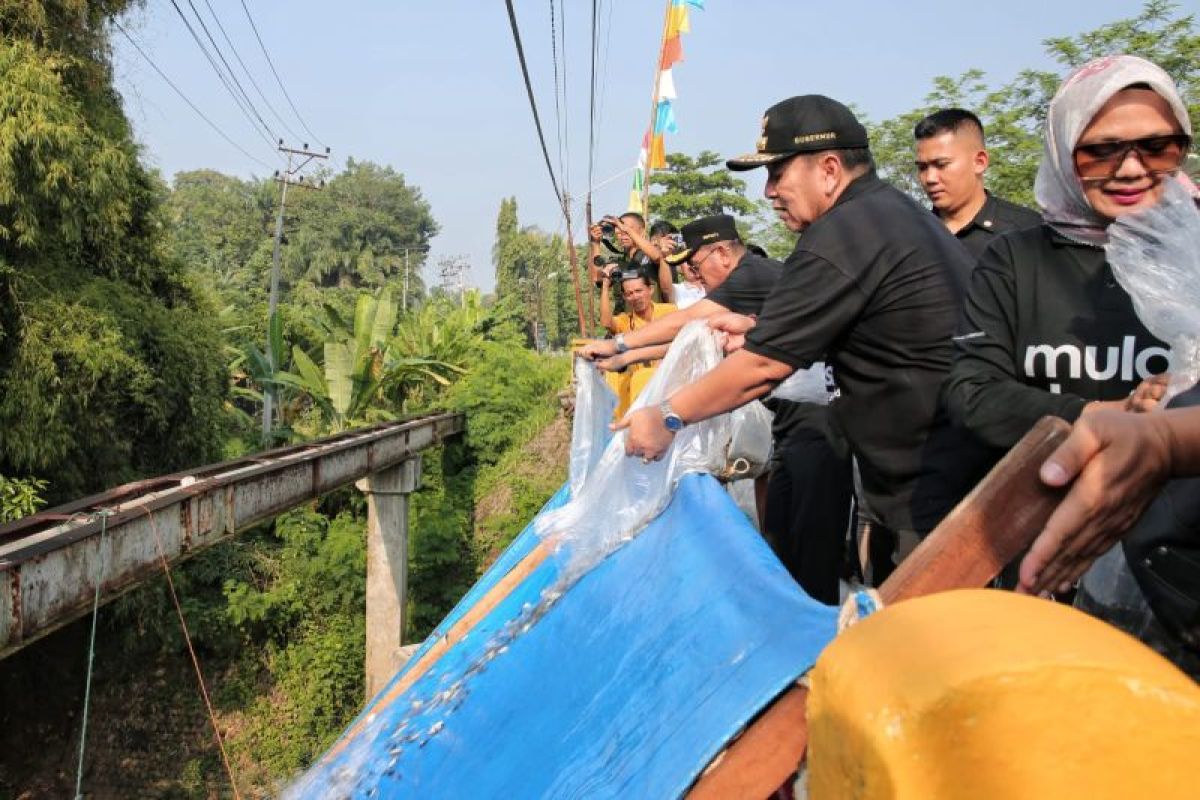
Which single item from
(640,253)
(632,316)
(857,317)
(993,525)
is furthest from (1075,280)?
(640,253)

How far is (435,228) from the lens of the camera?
7706 centimetres

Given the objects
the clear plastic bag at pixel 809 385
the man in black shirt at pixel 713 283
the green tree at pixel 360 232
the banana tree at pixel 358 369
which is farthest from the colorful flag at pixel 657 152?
the green tree at pixel 360 232

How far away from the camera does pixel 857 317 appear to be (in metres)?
1.96

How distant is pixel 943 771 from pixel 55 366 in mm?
8879

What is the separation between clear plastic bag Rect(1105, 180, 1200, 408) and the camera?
1127 millimetres

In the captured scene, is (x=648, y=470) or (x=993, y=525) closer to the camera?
(x=993, y=525)

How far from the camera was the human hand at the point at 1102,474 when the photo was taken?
34.2 inches

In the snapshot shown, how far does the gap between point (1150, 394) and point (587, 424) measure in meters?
2.82

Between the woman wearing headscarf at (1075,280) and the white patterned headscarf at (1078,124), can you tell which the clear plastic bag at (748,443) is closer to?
the woman wearing headscarf at (1075,280)

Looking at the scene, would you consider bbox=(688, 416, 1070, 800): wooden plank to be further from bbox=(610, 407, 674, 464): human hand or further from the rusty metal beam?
the rusty metal beam

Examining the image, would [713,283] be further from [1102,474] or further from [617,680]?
[1102,474]

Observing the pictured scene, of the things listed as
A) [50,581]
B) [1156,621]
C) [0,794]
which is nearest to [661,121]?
[50,581]

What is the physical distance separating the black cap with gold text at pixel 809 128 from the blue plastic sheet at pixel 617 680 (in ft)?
2.61

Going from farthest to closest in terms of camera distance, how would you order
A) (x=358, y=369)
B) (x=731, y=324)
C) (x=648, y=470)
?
(x=358, y=369) < (x=731, y=324) < (x=648, y=470)
